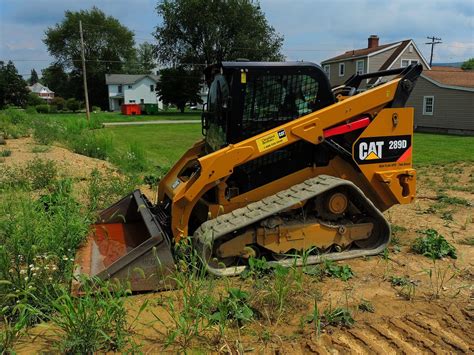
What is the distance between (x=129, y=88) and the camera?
73.3 meters

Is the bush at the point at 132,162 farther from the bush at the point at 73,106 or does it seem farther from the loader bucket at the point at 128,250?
the bush at the point at 73,106

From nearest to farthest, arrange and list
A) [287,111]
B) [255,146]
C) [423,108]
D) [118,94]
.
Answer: [255,146]
[287,111]
[423,108]
[118,94]

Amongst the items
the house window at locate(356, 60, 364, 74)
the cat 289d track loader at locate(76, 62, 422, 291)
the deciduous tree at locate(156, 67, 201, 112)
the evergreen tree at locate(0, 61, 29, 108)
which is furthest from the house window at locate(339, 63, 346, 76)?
the evergreen tree at locate(0, 61, 29, 108)

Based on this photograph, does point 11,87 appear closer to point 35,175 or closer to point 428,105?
point 428,105

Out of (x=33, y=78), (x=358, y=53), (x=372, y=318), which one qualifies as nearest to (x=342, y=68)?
(x=358, y=53)

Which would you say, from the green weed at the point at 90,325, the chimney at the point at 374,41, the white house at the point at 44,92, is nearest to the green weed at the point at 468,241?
the green weed at the point at 90,325

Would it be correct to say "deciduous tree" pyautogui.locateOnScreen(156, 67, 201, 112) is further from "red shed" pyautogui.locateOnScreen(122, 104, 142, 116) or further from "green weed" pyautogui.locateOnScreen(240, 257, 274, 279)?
"green weed" pyautogui.locateOnScreen(240, 257, 274, 279)

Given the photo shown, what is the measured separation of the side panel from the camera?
5090 mm

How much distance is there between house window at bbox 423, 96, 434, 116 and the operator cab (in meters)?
24.3

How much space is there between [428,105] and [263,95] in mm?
25033

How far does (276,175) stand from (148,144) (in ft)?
51.7

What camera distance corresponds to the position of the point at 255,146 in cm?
461

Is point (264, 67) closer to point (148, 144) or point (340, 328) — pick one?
point (340, 328)

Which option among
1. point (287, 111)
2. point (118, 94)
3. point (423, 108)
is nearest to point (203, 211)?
A: point (287, 111)
